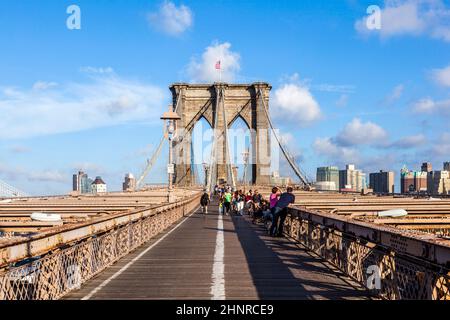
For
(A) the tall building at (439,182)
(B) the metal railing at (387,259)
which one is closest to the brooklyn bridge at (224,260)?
(B) the metal railing at (387,259)

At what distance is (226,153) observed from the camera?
11356 cm

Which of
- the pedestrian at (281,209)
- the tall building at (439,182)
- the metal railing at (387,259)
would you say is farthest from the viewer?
the tall building at (439,182)

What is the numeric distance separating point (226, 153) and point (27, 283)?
106 meters

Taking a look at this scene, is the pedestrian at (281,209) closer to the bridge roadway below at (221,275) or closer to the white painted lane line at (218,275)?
the bridge roadway below at (221,275)

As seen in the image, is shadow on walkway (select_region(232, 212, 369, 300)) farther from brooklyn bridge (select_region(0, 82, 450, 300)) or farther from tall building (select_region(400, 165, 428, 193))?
tall building (select_region(400, 165, 428, 193))

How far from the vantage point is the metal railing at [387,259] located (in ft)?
23.8

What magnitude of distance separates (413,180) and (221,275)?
13227cm

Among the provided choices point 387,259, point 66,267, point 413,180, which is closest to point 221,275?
point 66,267

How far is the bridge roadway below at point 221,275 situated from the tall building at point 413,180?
108m

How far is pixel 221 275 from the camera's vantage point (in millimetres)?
11172

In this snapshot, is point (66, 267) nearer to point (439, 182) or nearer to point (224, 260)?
point (224, 260)

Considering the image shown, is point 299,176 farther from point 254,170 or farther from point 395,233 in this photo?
point 395,233

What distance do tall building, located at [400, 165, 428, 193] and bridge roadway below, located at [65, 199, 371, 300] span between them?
108228mm
